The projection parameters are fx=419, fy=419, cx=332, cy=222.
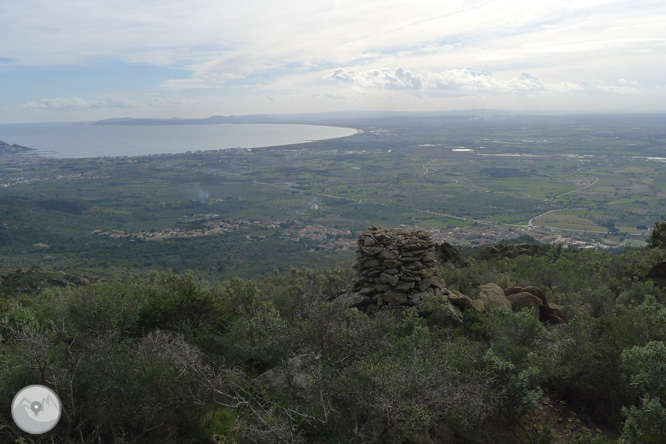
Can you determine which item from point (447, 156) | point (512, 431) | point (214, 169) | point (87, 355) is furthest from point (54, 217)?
point (447, 156)

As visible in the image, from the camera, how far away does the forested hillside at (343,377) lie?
7176mm

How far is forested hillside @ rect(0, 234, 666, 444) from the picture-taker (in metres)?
7.18

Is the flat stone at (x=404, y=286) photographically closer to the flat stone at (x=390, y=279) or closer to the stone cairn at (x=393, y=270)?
the stone cairn at (x=393, y=270)

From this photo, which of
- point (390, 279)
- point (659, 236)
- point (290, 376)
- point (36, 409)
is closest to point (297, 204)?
point (659, 236)

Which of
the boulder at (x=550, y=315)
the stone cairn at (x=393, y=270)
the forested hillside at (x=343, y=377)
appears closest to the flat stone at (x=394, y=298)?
the stone cairn at (x=393, y=270)

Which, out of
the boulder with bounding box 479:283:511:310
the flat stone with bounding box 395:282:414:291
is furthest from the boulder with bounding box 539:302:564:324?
the flat stone with bounding box 395:282:414:291

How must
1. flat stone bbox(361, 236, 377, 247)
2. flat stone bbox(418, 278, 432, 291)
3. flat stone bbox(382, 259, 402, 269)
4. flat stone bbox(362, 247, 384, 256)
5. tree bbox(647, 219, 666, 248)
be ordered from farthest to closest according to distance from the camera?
tree bbox(647, 219, 666, 248)
flat stone bbox(361, 236, 377, 247)
flat stone bbox(362, 247, 384, 256)
flat stone bbox(382, 259, 402, 269)
flat stone bbox(418, 278, 432, 291)

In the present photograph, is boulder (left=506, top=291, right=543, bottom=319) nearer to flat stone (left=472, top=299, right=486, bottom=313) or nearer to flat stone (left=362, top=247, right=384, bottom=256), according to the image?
flat stone (left=472, top=299, right=486, bottom=313)

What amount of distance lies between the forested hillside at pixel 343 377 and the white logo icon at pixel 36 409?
193 millimetres

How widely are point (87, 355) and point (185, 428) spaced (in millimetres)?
2481

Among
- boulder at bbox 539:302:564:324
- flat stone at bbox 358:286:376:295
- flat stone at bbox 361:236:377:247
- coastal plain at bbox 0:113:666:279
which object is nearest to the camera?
flat stone at bbox 358:286:376:295

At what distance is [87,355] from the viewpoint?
8.46 meters

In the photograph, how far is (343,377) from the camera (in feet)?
24.9

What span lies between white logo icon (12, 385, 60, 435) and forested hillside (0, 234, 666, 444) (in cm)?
19
